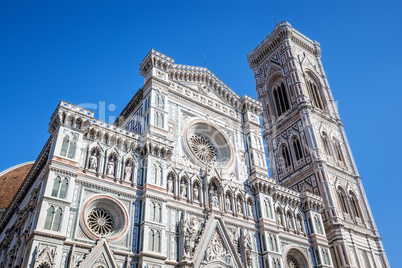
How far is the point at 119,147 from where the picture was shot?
2056cm

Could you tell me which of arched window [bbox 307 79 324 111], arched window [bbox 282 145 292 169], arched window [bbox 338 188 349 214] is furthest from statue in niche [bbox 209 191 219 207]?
arched window [bbox 307 79 324 111]

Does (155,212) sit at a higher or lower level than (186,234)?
higher

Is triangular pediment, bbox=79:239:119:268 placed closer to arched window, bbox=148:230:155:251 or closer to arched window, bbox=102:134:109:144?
arched window, bbox=148:230:155:251

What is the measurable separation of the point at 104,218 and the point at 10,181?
25985 mm

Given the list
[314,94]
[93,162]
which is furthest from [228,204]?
[314,94]

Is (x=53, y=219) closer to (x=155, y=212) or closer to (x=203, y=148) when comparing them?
(x=155, y=212)

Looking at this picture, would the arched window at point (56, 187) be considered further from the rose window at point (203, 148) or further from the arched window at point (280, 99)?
the arched window at point (280, 99)

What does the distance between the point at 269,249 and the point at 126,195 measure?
9.91 metres

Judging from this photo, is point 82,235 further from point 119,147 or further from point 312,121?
point 312,121

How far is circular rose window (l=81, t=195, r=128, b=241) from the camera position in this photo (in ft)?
56.7

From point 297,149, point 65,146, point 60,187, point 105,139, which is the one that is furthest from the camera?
point 297,149

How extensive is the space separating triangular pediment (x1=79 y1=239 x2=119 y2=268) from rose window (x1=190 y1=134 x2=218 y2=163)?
9689 millimetres

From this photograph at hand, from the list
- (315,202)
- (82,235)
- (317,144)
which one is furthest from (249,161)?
(82,235)

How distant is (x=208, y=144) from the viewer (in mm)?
26719
